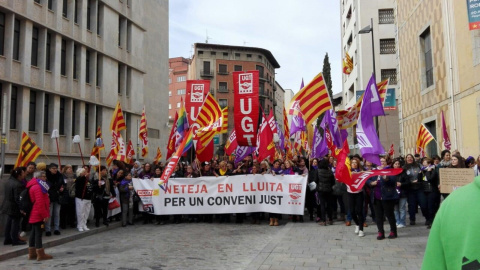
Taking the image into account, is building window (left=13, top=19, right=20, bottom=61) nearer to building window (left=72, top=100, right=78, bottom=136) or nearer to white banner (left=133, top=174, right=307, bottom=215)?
building window (left=72, top=100, right=78, bottom=136)

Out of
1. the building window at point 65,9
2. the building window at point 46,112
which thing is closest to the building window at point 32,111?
A: the building window at point 46,112

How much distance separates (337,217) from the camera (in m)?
13.1

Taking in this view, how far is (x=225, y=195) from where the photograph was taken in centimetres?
1270

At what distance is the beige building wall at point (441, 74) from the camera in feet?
49.0

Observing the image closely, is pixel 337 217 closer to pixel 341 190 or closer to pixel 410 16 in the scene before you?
pixel 341 190

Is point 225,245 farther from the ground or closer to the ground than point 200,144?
closer to the ground

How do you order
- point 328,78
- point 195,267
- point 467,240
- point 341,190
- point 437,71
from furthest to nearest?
point 328,78
point 437,71
point 341,190
point 195,267
point 467,240

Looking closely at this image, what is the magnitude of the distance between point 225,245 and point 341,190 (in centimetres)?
433

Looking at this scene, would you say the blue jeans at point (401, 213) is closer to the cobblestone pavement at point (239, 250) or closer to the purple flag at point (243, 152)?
the cobblestone pavement at point (239, 250)

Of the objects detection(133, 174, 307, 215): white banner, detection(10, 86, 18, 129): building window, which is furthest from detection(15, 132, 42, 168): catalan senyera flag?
detection(10, 86, 18, 129): building window

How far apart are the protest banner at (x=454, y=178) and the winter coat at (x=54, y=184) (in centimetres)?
933

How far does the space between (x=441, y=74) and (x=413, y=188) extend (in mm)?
8180

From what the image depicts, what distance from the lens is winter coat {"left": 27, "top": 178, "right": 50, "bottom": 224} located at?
780cm

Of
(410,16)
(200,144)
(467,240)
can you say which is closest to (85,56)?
(200,144)
